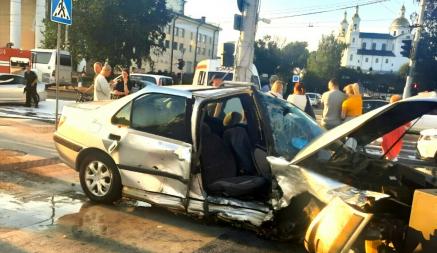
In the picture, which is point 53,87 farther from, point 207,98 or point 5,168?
point 207,98

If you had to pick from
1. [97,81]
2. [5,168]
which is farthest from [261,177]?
[97,81]

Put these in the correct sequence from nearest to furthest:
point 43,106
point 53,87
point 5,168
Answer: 1. point 5,168
2. point 43,106
3. point 53,87

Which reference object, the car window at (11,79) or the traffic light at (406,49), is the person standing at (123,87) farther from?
→ the traffic light at (406,49)

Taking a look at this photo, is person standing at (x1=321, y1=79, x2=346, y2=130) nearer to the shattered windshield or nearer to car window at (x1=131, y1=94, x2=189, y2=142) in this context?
the shattered windshield

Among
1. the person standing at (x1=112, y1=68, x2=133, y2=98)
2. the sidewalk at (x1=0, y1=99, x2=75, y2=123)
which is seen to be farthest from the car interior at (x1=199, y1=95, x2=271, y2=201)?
the sidewalk at (x1=0, y1=99, x2=75, y2=123)

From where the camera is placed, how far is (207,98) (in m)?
5.10

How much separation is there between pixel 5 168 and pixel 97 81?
9.75 feet

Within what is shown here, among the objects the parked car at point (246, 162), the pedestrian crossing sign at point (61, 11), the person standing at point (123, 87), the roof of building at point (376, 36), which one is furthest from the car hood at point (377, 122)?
the roof of building at point (376, 36)

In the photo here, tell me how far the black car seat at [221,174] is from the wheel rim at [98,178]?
1.21 metres

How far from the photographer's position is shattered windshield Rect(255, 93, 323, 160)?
5043 mm

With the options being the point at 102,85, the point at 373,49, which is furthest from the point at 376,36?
the point at 102,85

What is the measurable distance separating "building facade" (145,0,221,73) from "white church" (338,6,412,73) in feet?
167

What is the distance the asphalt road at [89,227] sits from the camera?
4.36m

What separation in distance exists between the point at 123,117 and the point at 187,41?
80.4 meters
